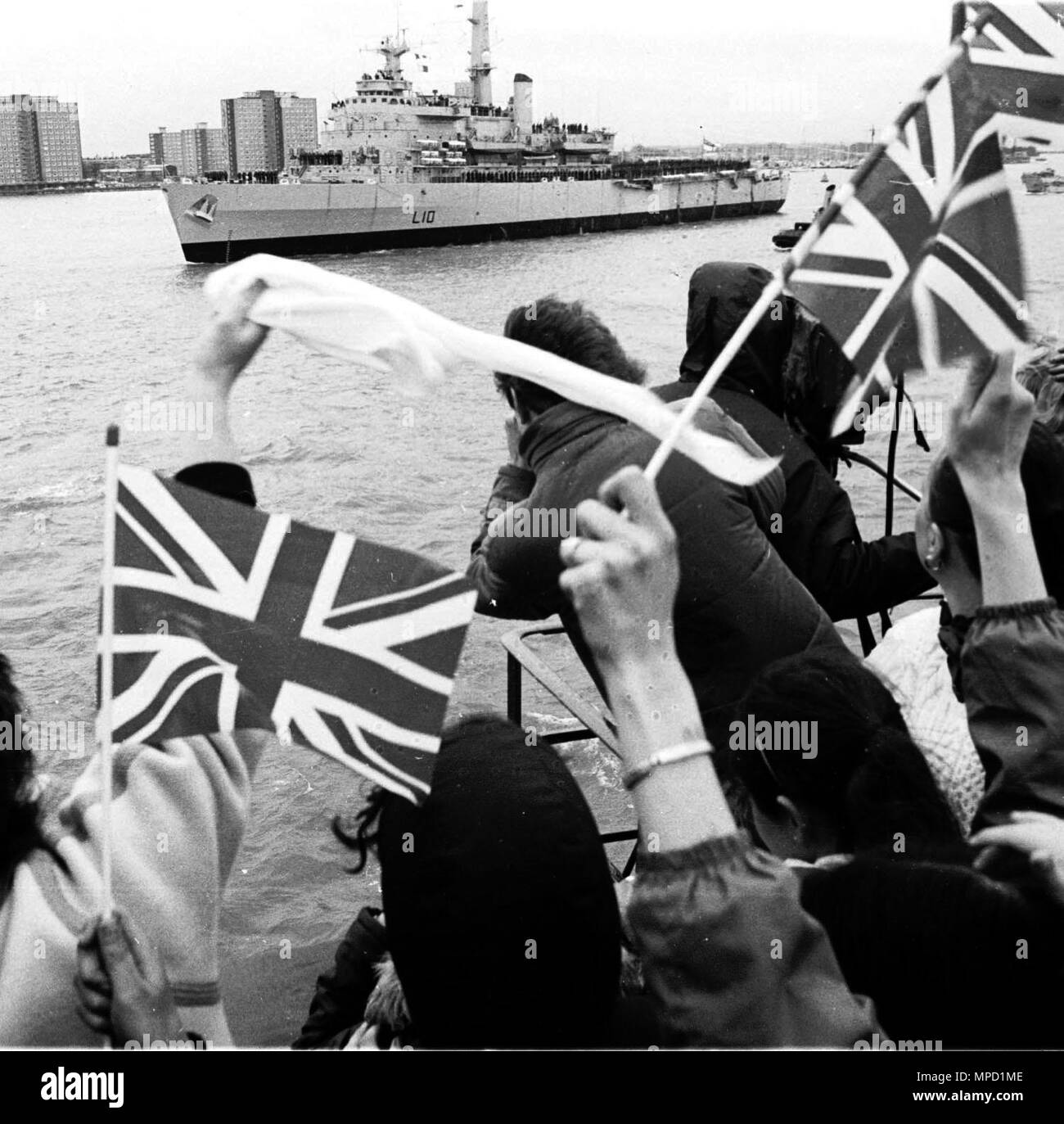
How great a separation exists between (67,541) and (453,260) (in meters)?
24.0

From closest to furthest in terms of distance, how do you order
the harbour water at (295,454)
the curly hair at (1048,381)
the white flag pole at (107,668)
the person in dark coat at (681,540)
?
the white flag pole at (107,668) → the person in dark coat at (681,540) → the curly hair at (1048,381) → the harbour water at (295,454)

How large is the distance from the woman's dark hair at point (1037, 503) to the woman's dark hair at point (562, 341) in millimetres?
580

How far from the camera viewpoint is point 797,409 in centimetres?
246

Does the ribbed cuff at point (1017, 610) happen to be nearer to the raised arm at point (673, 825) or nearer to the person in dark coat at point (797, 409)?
the raised arm at point (673, 825)

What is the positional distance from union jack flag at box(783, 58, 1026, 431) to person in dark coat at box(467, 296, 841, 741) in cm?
31

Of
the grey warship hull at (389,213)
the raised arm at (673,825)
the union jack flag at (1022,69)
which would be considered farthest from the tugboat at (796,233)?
the grey warship hull at (389,213)

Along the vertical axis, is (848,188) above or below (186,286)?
above

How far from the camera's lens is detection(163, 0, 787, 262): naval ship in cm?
3444

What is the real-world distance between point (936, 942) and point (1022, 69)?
106 centimetres

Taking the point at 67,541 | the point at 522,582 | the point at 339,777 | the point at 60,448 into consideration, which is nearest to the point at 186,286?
the point at 60,448

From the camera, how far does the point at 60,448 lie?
14812 mm

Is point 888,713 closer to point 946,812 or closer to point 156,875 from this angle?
point 946,812

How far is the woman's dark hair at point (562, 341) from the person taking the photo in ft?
6.63

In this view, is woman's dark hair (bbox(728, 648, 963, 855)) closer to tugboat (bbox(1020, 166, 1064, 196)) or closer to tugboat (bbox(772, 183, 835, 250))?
tugboat (bbox(772, 183, 835, 250))
